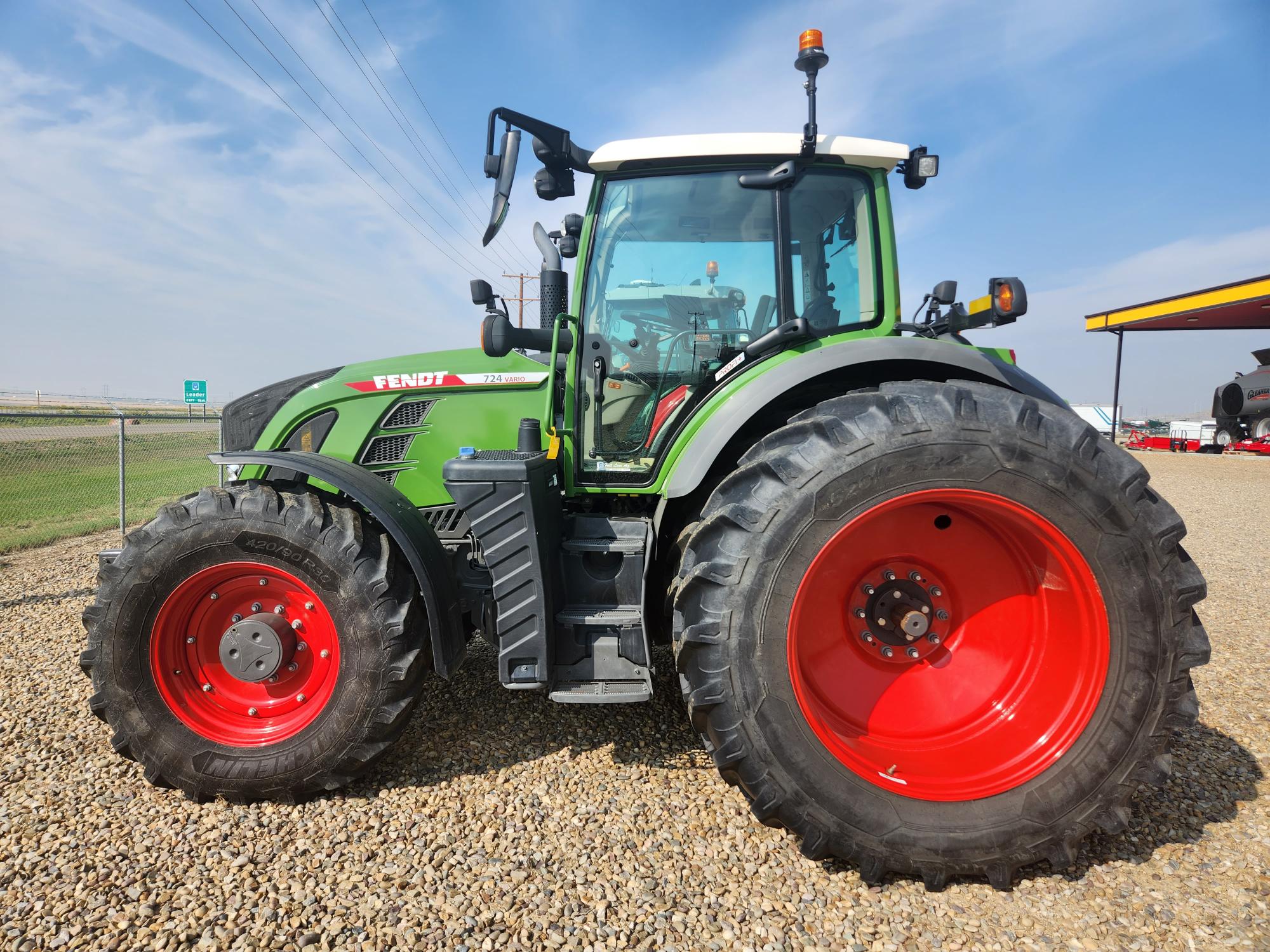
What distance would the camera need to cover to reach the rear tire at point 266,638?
7.53ft

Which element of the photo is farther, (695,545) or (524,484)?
(524,484)

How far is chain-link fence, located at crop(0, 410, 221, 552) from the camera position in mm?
6934

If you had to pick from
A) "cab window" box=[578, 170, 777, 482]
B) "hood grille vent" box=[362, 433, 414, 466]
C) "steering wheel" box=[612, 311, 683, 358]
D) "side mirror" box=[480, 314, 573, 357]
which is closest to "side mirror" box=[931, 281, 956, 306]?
"cab window" box=[578, 170, 777, 482]

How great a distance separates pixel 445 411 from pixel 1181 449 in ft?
82.4

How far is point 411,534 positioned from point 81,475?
1183 cm

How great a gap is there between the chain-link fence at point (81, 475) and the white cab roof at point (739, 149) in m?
4.45

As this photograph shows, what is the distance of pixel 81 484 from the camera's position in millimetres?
10219

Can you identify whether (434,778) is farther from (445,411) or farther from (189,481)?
(189,481)

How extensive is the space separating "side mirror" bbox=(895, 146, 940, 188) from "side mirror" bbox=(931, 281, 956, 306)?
44 cm

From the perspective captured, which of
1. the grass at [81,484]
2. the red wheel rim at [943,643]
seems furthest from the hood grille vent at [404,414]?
the grass at [81,484]

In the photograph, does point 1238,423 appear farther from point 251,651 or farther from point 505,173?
point 251,651

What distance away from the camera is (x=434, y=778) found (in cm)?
246

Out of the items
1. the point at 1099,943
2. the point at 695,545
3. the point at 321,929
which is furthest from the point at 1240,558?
the point at 321,929

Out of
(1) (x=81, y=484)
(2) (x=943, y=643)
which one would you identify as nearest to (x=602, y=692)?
(2) (x=943, y=643)
